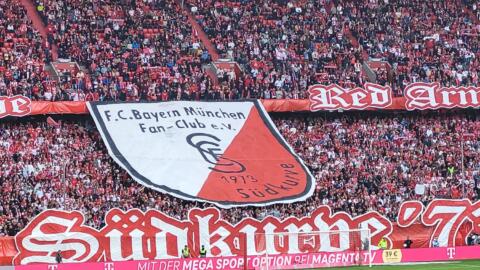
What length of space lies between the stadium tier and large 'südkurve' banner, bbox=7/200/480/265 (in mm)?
70

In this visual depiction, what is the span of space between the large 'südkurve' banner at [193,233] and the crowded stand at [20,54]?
824 centimetres

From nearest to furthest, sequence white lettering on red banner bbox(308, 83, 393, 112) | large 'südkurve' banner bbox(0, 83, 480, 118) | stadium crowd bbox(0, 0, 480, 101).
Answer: stadium crowd bbox(0, 0, 480, 101) → large 'südkurve' banner bbox(0, 83, 480, 118) → white lettering on red banner bbox(308, 83, 393, 112)

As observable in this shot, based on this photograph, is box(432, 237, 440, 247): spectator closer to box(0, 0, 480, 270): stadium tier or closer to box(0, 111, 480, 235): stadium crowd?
box(0, 0, 480, 270): stadium tier

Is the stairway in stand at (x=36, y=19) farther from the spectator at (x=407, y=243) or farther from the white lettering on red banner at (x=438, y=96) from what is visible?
the spectator at (x=407, y=243)

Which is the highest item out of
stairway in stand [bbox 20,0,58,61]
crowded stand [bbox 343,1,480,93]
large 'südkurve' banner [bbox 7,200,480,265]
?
stairway in stand [bbox 20,0,58,61]

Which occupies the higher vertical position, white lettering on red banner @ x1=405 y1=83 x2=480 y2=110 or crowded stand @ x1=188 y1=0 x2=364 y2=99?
crowded stand @ x1=188 y1=0 x2=364 y2=99

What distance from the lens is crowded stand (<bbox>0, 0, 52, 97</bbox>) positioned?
51.0 metres

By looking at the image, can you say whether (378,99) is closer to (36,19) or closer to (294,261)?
(294,261)

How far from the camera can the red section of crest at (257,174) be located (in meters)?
48.9

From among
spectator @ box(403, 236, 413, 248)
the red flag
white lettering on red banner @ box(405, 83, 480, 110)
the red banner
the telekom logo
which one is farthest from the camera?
white lettering on red banner @ box(405, 83, 480, 110)

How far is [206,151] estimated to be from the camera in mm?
51031

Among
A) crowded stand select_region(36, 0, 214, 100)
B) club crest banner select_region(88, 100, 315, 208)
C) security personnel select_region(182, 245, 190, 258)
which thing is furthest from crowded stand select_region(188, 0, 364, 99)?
security personnel select_region(182, 245, 190, 258)

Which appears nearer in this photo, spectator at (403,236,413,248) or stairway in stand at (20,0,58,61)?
spectator at (403,236,413,248)

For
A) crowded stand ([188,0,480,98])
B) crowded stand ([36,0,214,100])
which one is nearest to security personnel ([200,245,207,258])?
crowded stand ([36,0,214,100])
